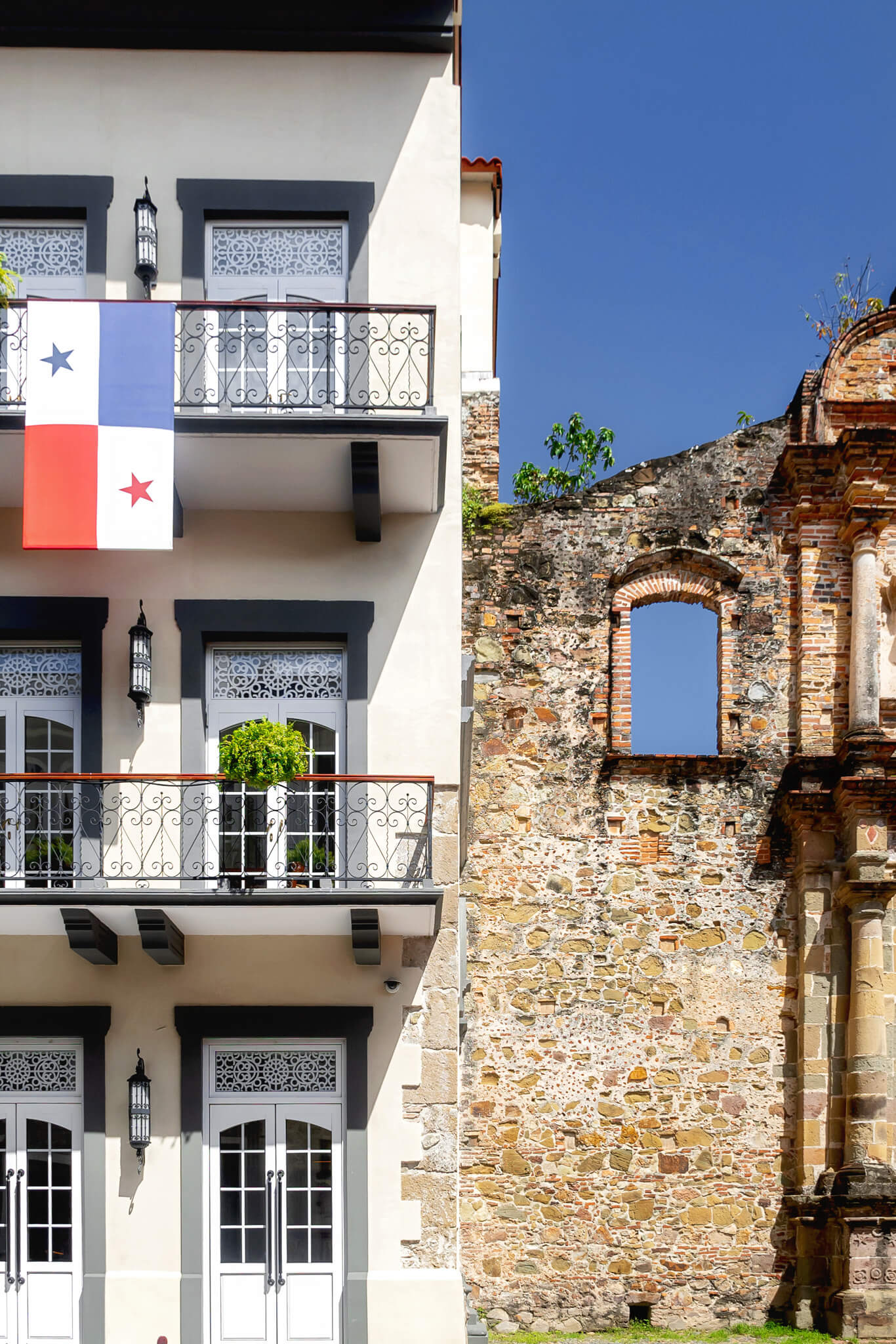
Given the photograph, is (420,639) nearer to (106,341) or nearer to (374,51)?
(106,341)

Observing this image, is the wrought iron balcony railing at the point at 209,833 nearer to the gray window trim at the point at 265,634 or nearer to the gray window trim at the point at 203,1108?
the gray window trim at the point at 265,634

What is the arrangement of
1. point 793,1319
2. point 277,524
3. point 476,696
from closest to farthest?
point 277,524 → point 793,1319 → point 476,696

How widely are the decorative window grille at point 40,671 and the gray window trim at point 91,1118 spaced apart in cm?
232

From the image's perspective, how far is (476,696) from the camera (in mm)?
15289

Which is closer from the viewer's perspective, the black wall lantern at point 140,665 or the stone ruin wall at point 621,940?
the black wall lantern at point 140,665

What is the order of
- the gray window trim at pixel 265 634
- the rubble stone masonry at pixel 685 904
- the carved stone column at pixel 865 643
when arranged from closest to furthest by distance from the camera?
the gray window trim at pixel 265 634 → the rubble stone masonry at pixel 685 904 → the carved stone column at pixel 865 643

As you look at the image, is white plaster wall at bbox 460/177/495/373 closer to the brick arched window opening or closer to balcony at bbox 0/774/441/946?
the brick arched window opening

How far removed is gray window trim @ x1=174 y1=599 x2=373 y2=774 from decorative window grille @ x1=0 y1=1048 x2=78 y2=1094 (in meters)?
2.33

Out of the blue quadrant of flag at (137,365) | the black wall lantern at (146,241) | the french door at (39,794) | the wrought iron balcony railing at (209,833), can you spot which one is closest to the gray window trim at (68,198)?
the black wall lantern at (146,241)

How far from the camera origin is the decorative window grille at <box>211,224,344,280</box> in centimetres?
1138

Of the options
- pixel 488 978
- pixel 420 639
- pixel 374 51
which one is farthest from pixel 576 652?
pixel 374 51

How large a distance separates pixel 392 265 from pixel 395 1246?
288 inches

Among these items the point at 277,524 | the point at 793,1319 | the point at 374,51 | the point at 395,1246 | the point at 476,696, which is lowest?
the point at 793,1319

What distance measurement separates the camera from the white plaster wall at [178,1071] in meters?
10.2
